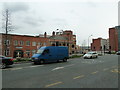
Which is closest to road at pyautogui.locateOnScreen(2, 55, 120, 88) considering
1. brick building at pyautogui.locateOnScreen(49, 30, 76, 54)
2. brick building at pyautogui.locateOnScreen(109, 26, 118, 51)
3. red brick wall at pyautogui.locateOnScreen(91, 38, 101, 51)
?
brick building at pyautogui.locateOnScreen(49, 30, 76, 54)

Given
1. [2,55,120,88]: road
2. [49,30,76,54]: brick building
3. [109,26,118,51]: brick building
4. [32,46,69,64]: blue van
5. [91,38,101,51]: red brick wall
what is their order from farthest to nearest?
[91,38,101,51]: red brick wall < [109,26,118,51]: brick building < [49,30,76,54]: brick building < [32,46,69,64]: blue van < [2,55,120,88]: road

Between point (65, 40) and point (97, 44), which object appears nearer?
point (65, 40)

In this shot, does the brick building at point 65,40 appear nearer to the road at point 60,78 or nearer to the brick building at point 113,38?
the brick building at point 113,38

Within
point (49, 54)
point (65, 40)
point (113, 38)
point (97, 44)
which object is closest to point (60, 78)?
point (49, 54)

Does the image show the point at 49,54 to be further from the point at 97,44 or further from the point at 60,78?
the point at 97,44

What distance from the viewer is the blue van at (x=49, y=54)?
607 inches

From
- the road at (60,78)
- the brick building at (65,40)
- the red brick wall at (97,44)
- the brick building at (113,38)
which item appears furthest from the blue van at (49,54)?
the red brick wall at (97,44)

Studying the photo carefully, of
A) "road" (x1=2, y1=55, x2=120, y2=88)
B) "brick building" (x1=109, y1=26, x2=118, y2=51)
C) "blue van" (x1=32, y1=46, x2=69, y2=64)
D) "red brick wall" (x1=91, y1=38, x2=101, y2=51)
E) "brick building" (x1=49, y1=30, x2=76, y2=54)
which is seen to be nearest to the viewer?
"road" (x1=2, y1=55, x2=120, y2=88)

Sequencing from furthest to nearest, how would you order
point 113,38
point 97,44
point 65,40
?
1. point 97,44
2. point 113,38
3. point 65,40

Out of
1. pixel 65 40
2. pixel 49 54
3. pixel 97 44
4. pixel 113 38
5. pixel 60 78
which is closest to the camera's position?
pixel 60 78

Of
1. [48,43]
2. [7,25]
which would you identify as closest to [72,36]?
[48,43]

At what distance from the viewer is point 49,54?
16.5 m

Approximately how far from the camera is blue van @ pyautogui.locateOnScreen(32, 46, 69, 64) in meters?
15.4

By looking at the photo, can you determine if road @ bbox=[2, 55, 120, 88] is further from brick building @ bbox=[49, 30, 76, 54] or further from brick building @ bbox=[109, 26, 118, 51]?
brick building @ bbox=[109, 26, 118, 51]
